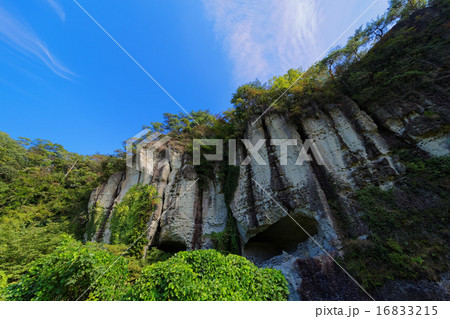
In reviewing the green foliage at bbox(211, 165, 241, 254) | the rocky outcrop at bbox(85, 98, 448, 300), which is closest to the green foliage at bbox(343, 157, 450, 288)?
the rocky outcrop at bbox(85, 98, 448, 300)

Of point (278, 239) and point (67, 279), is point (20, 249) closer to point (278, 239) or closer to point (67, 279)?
point (67, 279)

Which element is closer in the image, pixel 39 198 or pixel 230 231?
pixel 230 231

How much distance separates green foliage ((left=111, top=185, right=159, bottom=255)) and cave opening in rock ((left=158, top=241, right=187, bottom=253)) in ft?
5.69

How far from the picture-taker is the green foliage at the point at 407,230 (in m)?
5.04

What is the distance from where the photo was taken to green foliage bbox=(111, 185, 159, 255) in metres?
10.3

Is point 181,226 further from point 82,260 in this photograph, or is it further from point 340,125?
point 340,125

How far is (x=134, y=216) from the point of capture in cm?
1137

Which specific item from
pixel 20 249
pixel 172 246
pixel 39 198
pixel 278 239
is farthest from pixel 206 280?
pixel 39 198

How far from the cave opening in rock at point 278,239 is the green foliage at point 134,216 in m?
7.02

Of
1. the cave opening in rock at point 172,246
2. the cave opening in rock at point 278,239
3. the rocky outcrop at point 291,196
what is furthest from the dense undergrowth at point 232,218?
the cave opening in rock at point 278,239

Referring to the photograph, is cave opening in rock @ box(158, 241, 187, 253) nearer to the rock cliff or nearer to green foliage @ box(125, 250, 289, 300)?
the rock cliff

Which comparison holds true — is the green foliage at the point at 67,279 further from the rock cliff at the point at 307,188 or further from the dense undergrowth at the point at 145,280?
the rock cliff at the point at 307,188

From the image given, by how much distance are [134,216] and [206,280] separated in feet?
28.7
